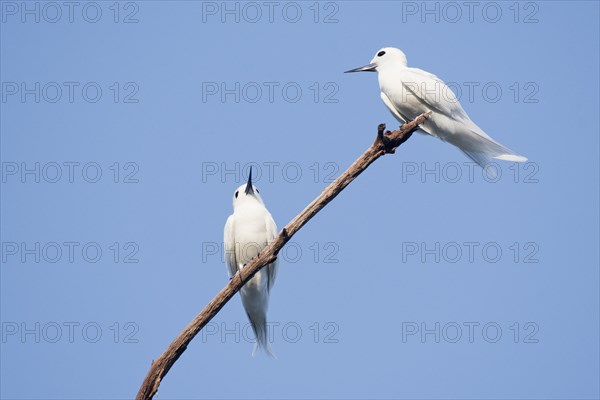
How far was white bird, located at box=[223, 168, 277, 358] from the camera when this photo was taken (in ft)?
37.2

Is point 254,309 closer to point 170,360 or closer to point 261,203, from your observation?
point 261,203

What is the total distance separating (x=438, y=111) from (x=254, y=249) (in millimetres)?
3424

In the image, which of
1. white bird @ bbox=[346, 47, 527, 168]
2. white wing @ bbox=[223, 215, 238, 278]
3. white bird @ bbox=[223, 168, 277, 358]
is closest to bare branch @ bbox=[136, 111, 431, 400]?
white bird @ bbox=[346, 47, 527, 168]

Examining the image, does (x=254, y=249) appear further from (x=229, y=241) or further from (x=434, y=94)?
(x=434, y=94)

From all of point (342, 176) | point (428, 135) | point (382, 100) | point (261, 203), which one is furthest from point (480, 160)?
point (261, 203)

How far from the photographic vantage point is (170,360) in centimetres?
871

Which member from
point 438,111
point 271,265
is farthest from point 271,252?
point 438,111

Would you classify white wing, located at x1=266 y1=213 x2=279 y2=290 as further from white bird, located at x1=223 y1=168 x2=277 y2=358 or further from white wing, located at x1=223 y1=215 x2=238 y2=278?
white wing, located at x1=223 y1=215 x2=238 y2=278

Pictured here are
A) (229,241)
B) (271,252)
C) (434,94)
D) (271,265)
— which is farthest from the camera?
(229,241)

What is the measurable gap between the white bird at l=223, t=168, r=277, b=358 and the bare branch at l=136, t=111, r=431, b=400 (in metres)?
2.24

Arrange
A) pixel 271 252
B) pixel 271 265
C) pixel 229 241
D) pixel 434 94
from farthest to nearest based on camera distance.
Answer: pixel 229 241, pixel 271 265, pixel 434 94, pixel 271 252

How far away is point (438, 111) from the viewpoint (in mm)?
10500

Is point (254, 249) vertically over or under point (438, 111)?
under

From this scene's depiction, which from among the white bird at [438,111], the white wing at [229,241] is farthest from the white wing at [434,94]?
the white wing at [229,241]
